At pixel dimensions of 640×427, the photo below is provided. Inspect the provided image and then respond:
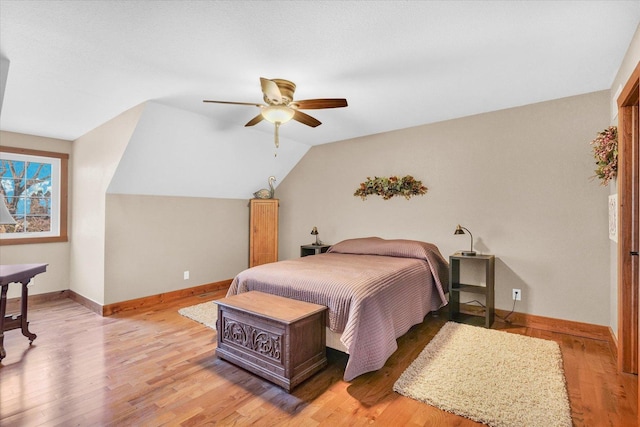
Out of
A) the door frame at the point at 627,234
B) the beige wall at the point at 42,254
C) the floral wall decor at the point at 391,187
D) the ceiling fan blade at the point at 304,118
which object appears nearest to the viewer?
the door frame at the point at 627,234

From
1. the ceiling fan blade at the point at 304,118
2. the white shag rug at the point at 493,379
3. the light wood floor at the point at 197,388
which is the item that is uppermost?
the ceiling fan blade at the point at 304,118

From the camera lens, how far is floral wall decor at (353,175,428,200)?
4.09 metres

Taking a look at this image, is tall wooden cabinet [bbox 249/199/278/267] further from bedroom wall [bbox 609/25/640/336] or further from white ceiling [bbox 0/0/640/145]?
bedroom wall [bbox 609/25/640/336]

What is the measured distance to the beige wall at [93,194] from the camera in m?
3.53

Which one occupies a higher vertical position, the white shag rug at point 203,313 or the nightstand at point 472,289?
the nightstand at point 472,289

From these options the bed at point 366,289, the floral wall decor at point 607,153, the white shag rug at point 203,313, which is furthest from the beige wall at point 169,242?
the floral wall decor at point 607,153

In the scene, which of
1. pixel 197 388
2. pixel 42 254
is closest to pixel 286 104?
pixel 197 388

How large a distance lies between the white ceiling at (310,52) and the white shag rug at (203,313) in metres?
2.30

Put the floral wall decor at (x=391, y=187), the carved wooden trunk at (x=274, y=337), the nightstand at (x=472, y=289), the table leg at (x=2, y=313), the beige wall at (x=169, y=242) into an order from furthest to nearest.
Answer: the floral wall decor at (x=391, y=187) < the beige wall at (x=169, y=242) < the nightstand at (x=472, y=289) < the table leg at (x=2, y=313) < the carved wooden trunk at (x=274, y=337)

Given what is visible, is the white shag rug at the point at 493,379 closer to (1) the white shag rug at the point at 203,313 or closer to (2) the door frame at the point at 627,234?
(2) the door frame at the point at 627,234

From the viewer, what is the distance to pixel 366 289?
2.33m

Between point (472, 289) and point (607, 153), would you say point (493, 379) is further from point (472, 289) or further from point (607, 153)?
Result: point (607, 153)

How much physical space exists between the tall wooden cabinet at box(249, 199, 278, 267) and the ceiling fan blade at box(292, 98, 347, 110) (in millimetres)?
2894

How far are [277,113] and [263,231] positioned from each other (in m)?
3.02
